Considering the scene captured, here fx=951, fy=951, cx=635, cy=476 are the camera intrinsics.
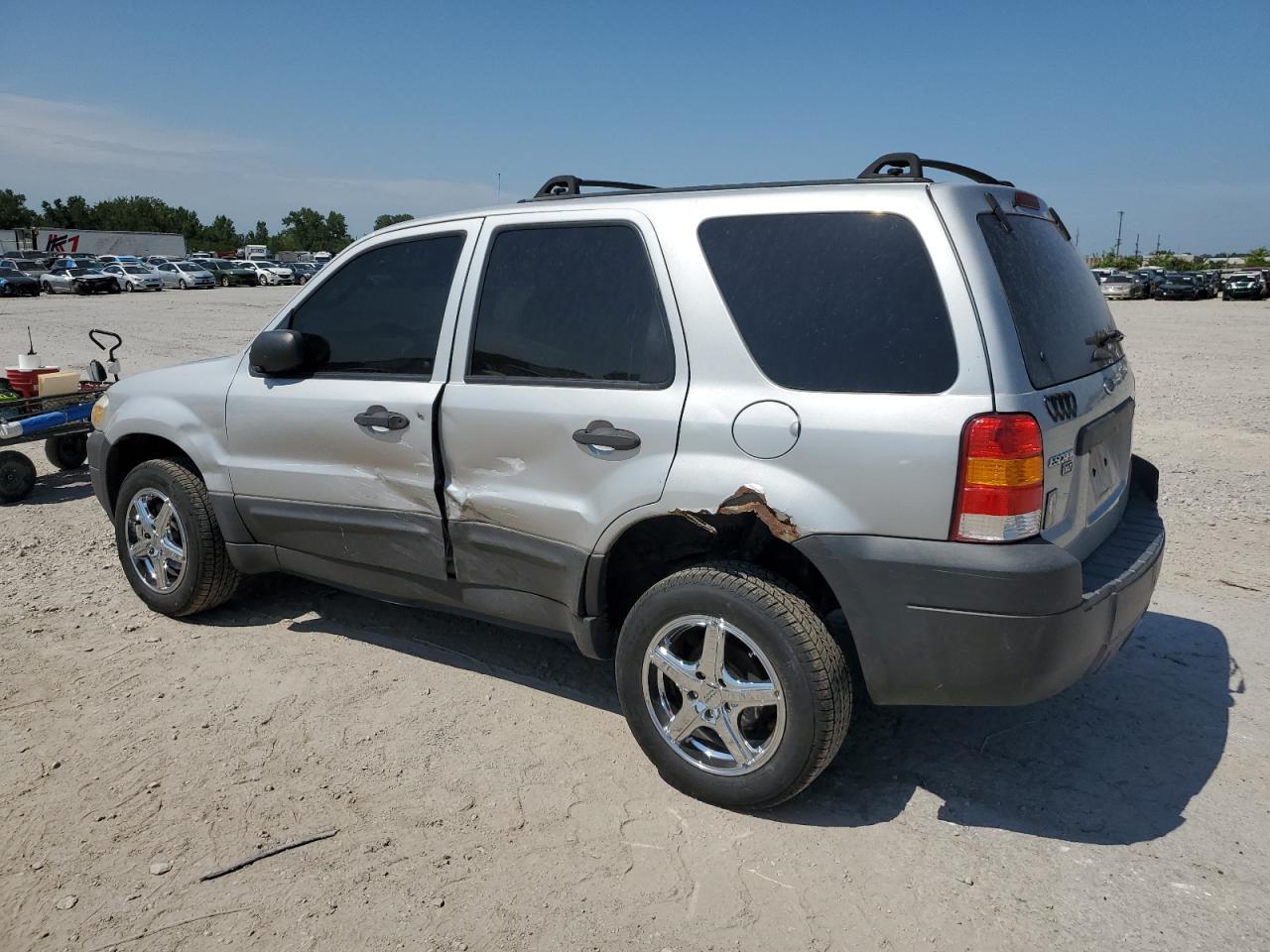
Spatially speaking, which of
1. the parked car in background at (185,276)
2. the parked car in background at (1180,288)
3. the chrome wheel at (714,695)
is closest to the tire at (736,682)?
the chrome wheel at (714,695)

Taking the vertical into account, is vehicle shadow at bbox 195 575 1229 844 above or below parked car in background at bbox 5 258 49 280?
below

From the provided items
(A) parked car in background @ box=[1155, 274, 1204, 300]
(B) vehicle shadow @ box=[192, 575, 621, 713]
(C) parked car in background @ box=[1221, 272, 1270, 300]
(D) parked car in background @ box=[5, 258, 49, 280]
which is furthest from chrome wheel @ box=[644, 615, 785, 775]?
(D) parked car in background @ box=[5, 258, 49, 280]

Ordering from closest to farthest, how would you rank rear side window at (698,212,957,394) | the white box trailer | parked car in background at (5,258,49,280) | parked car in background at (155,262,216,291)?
rear side window at (698,212,957,394) < parked car in background at (5,258,49,280) < parked car in background at (155,262,216,291) < the white box trailer

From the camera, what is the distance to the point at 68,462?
8.09m

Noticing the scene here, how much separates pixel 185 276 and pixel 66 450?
47570mm

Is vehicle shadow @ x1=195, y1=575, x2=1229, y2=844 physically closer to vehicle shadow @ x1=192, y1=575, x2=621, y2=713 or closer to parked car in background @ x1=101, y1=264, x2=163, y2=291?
vehicle shadow @ x1=192, y1=575, x2=621, y2=713

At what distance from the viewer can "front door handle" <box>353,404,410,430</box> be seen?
12.4ft

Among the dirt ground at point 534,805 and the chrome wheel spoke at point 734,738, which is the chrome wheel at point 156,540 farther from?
the chrome wheel spoke at point 734,738

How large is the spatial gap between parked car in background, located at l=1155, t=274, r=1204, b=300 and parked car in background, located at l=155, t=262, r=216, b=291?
48.7 metres

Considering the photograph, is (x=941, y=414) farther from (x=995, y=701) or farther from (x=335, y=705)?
(x=335, y=705)

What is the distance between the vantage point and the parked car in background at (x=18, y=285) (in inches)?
1640

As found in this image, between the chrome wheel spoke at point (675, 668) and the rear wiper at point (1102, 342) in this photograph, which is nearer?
the chrome wheel spoke at point (675, 668)

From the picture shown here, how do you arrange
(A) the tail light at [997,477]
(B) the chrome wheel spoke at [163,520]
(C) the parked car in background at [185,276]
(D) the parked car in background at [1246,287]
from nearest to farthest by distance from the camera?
(A) the tail light at [997,477] < (B) the chrome wheel spoke at [163,520] < (D) the parked car in background at [1246,287] < (C) the parked car in background at [185,276]

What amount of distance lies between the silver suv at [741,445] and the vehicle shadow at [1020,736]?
50 centimetres
